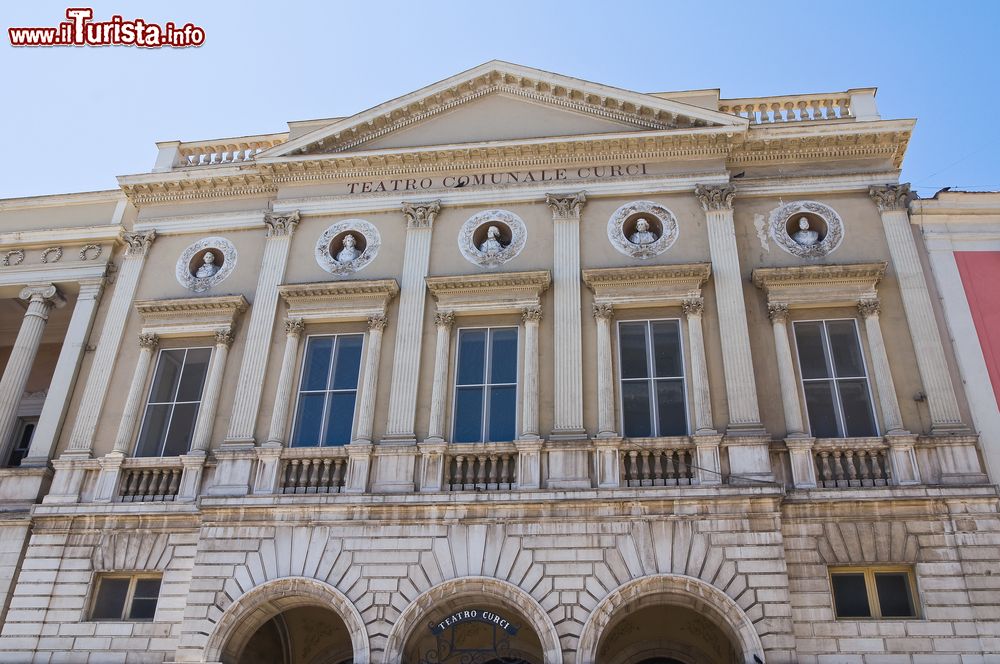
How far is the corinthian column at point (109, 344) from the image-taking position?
1733 cm

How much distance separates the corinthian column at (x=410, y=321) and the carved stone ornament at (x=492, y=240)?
0.81 m

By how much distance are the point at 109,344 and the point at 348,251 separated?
18.3ft

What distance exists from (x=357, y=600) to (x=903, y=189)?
13395 millimetres

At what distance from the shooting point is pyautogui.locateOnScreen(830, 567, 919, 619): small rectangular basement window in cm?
1380

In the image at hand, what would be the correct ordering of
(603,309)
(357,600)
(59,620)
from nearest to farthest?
(357,600), (59,620), (603,309)

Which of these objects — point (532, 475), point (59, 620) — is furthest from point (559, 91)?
point (59, 620)

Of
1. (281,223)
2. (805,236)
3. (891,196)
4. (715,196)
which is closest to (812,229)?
(805,236)

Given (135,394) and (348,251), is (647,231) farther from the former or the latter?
(135,394)

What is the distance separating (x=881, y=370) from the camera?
15.6m

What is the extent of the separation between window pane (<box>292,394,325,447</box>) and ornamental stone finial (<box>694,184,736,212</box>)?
28.9ft

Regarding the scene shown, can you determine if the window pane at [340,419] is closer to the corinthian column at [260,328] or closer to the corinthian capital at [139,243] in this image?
the corinthian column at [260,328]

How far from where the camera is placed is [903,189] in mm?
17266

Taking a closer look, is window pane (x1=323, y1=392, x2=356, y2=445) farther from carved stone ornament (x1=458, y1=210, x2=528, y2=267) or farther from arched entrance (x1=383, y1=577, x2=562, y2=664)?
carved stone ornament (x1=458, y1=210, x2=528, y2=267)

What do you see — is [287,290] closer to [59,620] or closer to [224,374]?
[224,374]
